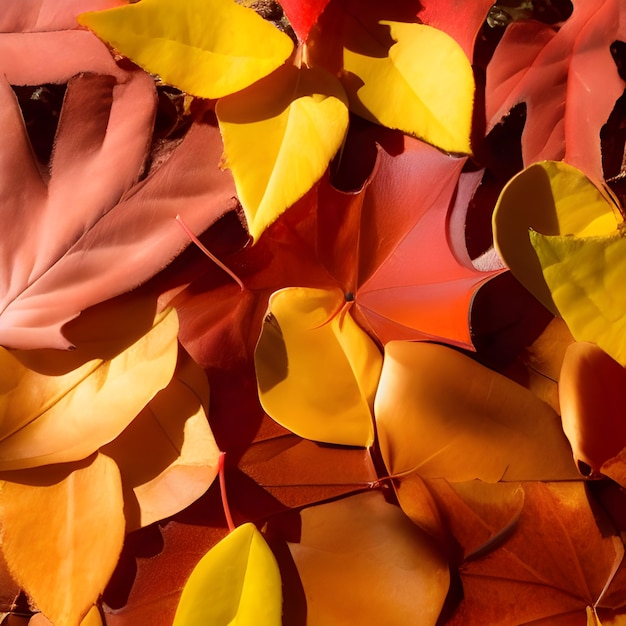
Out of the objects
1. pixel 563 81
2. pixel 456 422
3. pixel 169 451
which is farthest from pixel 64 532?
pixel 563 81

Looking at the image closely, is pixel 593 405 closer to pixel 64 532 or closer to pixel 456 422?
pixel 456 422

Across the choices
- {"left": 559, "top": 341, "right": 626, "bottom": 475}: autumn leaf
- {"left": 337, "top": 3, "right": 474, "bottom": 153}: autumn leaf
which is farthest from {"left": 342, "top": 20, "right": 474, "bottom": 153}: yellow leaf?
{"left": 559, "top": 341, "right": 626, "bottom": 475}: autumn leaf

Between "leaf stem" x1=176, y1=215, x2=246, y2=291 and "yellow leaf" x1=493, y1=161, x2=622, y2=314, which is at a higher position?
"yellow leaf" x1=493, y1=161, x2=622, y2=314

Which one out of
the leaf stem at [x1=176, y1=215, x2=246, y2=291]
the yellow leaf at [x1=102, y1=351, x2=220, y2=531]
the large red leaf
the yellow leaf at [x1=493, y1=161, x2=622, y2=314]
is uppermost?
the yellow leaf at [x1=493, y1=161, x2=622, y2=314]

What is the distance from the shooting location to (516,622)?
26 centimetres

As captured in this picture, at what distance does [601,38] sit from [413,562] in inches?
9.6

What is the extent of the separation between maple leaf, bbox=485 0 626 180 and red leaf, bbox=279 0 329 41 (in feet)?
0.27

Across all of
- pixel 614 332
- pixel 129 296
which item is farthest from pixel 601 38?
pixel 129 296

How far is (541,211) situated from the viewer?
0.90 feet

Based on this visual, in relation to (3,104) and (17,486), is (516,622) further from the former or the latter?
(3,104)

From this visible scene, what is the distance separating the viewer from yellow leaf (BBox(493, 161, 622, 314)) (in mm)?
269

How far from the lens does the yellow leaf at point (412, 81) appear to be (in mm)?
279

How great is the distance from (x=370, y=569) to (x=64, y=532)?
129mm

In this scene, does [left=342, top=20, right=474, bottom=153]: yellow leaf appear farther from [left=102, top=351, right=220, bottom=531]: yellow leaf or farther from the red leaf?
[left=102, top=351, right=220, bottom=531]: yellow leaf
